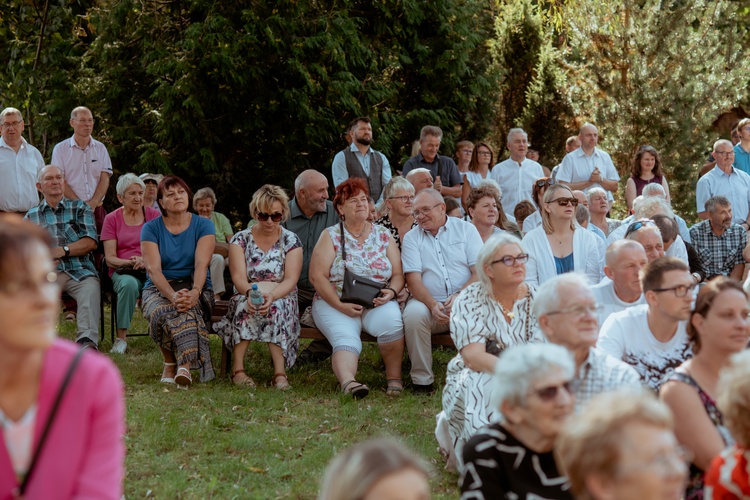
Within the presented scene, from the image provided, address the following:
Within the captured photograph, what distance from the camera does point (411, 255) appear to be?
23.4 feet

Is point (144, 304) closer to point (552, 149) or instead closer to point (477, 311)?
point (477, 311)

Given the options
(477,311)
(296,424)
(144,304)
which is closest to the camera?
(477,311)

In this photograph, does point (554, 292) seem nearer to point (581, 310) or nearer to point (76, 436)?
point (581, 310)

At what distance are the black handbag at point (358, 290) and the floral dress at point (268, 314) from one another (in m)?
0.49

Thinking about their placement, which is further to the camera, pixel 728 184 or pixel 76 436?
pixel 728 184

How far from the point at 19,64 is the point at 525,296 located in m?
8.80

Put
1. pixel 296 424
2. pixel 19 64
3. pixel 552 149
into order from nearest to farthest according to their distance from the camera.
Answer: pixel 296 424, pixel 19 64, pixel 552 149

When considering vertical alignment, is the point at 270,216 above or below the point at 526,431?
above

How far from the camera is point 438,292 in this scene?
712 cm

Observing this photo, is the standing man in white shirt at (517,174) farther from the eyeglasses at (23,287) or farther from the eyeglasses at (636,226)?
the eyeglasses at (23,287)

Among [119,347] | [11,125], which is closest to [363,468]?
[119,347]

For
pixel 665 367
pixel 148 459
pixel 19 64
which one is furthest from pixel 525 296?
pixel 19 64

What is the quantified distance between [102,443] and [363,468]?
2.34ft

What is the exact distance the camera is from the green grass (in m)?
4.93
